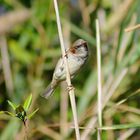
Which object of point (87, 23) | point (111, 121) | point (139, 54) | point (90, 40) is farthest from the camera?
point (87, 23)

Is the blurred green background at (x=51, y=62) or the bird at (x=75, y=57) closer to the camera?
the bird at (x=75, y=57)

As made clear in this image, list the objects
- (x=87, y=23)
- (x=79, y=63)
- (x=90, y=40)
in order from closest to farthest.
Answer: (x=79, y=63), (x=90, y=40), (x=87, y=23)

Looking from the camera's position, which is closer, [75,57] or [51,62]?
[75,57]

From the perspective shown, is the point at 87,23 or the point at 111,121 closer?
the point at 111,121

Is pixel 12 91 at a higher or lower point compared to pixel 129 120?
higher

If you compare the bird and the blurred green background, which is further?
the blurred green background

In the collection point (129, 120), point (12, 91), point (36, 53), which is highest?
point (36, 53)

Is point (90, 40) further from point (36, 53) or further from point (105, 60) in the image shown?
point (36, 53)

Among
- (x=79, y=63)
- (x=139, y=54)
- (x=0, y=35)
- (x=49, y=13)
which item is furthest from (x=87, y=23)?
(x=79, y=63)
